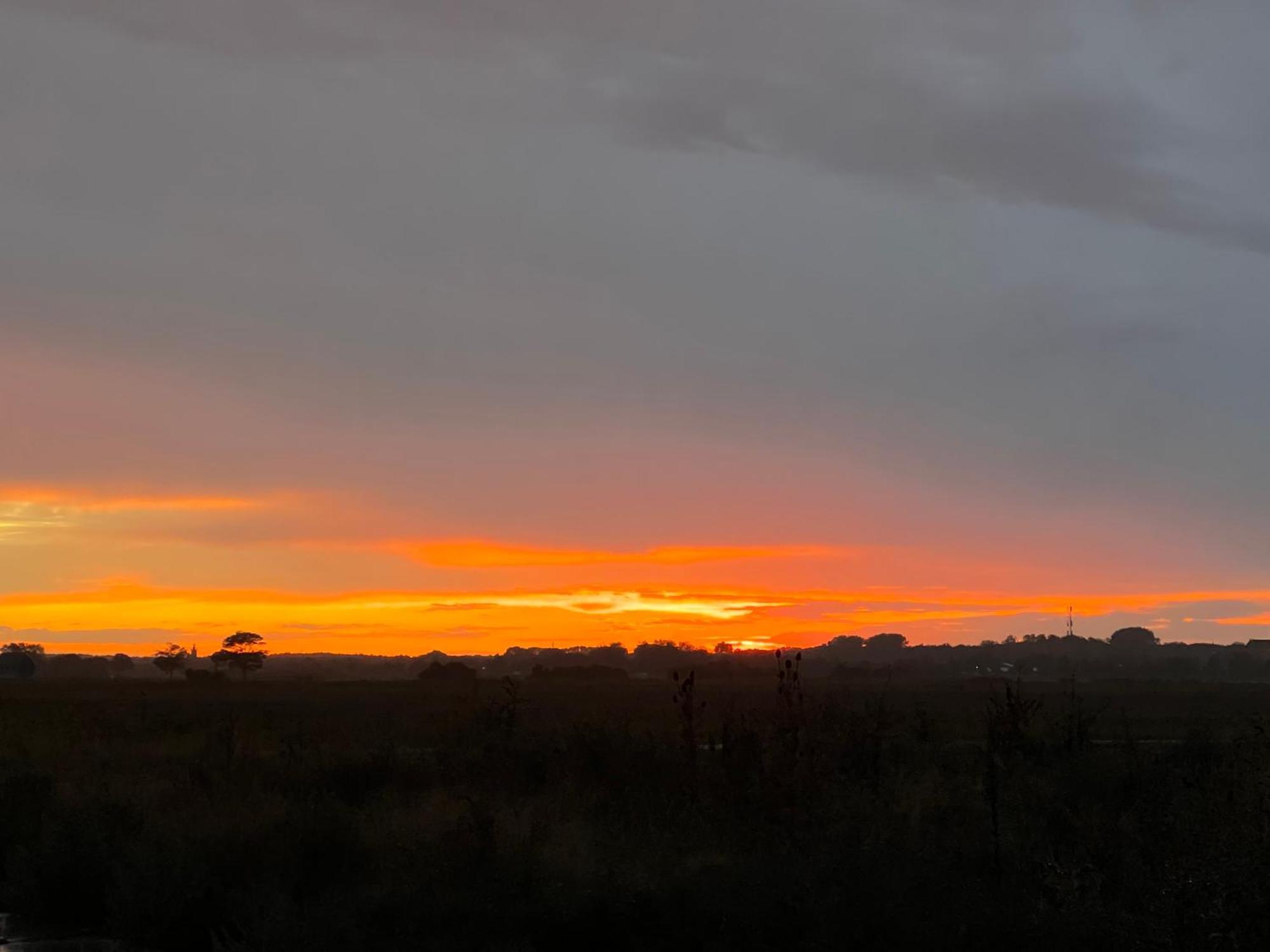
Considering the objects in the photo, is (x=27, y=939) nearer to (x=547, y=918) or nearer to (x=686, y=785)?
(x=547, y=918)

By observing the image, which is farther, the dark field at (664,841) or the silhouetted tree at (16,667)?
the silhouetted tree at (16,667)

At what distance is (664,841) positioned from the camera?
46.4 ft

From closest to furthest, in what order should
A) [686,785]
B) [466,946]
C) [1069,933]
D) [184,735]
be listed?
[1069,933], [466,946], [686,785], [184,735]

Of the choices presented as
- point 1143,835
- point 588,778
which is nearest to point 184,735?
point 588,778

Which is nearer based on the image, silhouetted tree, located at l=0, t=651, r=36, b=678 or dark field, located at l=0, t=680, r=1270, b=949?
dark field, located at l=0, t=680, r=1270, b=949

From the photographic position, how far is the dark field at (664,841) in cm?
1073

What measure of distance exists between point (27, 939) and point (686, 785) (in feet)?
25.5

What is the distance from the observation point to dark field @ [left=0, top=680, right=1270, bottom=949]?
423 inches

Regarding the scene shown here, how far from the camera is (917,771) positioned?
20.0 metres

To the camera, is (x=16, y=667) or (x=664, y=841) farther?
(x=16, y=667)

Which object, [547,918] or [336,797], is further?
[336,797]

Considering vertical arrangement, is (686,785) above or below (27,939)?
above

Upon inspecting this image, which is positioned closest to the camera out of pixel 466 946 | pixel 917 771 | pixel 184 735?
pixel 466 946

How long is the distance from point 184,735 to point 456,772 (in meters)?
14.0
